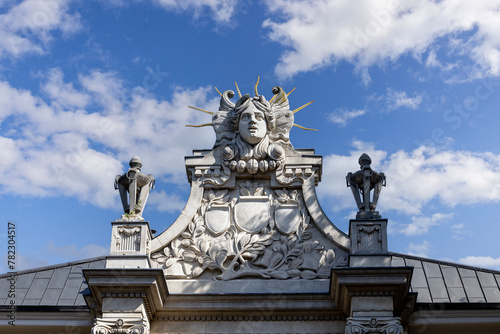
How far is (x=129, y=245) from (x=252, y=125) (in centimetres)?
411

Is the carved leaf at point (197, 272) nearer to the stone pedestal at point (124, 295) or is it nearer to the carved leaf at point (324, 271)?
the stone pedestal at point (124, 295)

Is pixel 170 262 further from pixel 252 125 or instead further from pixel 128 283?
pixel 252 125

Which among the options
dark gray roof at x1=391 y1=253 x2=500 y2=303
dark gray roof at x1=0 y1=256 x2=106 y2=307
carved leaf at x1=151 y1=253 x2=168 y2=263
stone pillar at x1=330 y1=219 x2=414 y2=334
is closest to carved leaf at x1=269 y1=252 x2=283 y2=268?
stone pillar at x1=330 y1=219 x2=414 y2=334

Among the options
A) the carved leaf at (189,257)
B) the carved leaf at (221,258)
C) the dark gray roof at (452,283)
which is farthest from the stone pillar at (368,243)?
the carved leaf at (189,257)

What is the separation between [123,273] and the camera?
17.6 meters

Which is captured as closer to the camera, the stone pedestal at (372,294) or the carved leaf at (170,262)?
the stone pedestal at (372,294)

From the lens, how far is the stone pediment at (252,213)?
18.8 m

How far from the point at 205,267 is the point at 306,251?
2.32m

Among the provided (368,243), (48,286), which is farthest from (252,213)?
(48,286)

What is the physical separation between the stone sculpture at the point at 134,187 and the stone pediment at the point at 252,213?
34.3 inches

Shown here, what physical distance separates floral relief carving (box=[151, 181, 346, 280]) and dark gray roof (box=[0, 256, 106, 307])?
3.95 m

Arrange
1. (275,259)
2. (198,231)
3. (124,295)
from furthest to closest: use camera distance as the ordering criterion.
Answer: (198,231), (275,259), (124,295)

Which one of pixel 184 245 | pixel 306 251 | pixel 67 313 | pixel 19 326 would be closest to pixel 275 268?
pixel 306 251

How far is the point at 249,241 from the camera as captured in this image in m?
19.0
